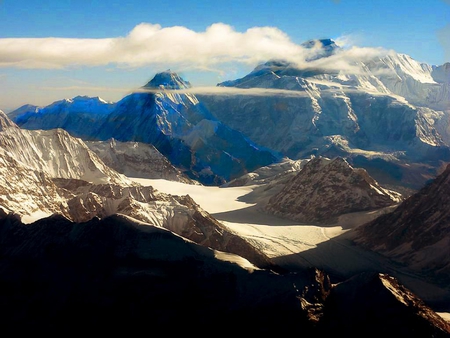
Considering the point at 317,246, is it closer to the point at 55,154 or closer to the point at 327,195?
the point at 327,195

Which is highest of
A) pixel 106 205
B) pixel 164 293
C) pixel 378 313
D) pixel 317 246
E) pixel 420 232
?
pixel 106 205

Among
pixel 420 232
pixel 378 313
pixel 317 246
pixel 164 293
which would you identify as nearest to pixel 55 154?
pixel 317 246

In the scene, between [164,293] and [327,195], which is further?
[327,195]

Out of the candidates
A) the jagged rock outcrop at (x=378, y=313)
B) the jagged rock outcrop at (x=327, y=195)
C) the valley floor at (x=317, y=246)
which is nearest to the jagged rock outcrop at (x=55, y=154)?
the valley floor at (x=317, y=246)

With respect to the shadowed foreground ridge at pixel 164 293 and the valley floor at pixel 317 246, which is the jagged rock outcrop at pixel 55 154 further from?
the shadowed foreground ridge at pixel 164 293

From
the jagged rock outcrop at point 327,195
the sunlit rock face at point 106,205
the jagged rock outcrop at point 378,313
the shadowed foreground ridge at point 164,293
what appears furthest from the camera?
the jagged rock outcrop at point 327,195

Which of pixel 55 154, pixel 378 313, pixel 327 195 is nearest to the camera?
pixel 378 313
